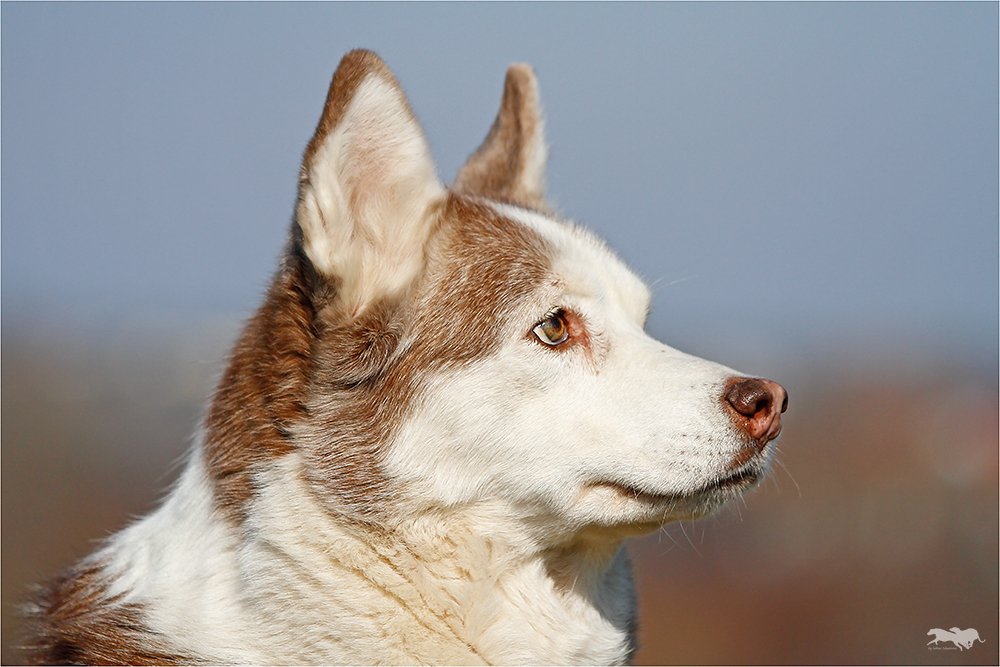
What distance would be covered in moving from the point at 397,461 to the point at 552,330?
93 cm

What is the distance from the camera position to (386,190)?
445cm

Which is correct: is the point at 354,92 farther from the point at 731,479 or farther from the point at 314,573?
the point at 731,479

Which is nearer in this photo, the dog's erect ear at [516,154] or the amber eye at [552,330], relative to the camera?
the amber eye at [552,330]

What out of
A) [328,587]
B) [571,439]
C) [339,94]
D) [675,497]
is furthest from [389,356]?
[675,497]

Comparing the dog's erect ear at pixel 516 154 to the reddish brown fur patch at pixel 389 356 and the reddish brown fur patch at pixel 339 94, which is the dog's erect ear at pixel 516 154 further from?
the reddish brown fur patch at pixel 339 94

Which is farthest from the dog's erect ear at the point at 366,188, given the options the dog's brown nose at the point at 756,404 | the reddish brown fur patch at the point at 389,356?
the dog's brown nose at the point at 756,404

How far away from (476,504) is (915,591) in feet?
32.9

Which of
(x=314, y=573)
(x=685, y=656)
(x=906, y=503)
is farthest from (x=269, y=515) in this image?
(x=906, y=503)

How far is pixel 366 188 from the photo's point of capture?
4352 mm

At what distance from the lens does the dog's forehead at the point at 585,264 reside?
4.54m

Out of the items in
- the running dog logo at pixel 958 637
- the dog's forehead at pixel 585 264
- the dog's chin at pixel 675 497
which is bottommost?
the running dog logo at pixel 958 637

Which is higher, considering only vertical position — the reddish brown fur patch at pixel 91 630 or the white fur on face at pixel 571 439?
the white fur on face at pixel 571 439

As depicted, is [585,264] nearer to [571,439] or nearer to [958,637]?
[571,439]

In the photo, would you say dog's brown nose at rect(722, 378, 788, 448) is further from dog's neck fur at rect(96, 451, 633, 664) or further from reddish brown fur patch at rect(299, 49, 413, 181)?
reddish brown fur patch at rect(299, 49, 413, 181)
